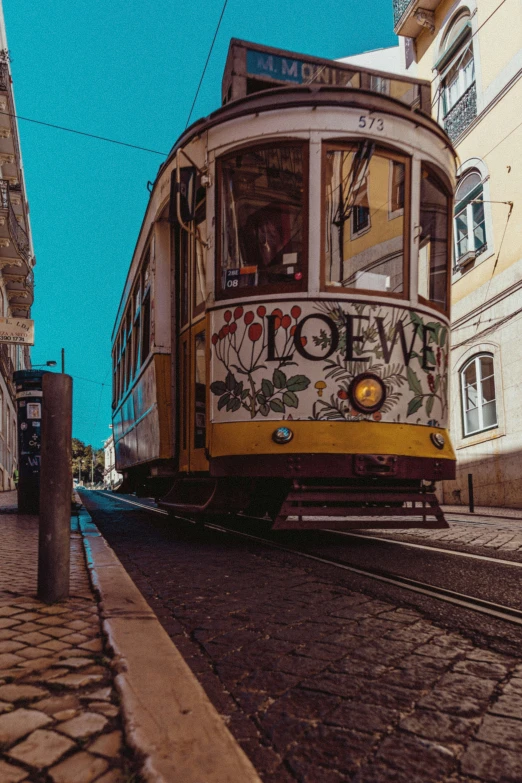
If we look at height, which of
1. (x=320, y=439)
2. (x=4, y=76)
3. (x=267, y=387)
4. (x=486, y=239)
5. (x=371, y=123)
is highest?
(x=4, y=76)

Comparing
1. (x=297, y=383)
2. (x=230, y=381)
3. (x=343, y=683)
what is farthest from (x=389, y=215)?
(x=343, y=683)

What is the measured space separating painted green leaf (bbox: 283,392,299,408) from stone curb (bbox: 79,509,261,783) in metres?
2.40

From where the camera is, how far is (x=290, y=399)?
4910 mm

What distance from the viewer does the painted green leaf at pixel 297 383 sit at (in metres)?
4.91

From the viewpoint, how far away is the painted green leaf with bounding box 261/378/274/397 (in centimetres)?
495

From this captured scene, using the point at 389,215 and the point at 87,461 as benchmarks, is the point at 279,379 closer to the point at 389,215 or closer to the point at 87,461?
the point at 389,215

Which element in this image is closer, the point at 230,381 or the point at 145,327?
the point at 230,381

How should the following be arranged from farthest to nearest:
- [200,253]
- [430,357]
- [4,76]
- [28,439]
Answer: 1. [4,76]
2. [28,439]
3. [200,253]
4. [430,357]

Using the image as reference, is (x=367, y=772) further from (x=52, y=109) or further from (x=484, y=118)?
(x=52, y=109)

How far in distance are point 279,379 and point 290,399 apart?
176mm

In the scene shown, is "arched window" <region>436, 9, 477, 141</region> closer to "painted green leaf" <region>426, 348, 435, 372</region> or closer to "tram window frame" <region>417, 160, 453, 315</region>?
"tram window frame" <region>417, 160, 453, 315</region>

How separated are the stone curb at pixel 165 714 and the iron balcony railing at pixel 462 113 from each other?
15081mm

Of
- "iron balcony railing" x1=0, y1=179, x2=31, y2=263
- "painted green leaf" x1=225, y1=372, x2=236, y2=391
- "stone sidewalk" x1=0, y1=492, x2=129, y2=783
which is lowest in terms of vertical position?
"stone sidewalk" x1=0, y1=492, x2=129, y2=783

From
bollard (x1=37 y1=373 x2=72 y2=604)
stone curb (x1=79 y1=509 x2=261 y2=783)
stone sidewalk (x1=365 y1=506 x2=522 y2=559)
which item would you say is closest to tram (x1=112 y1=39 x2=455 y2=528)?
stone sidewalk (x1=365 y1=506 x2=522 y2=559)
